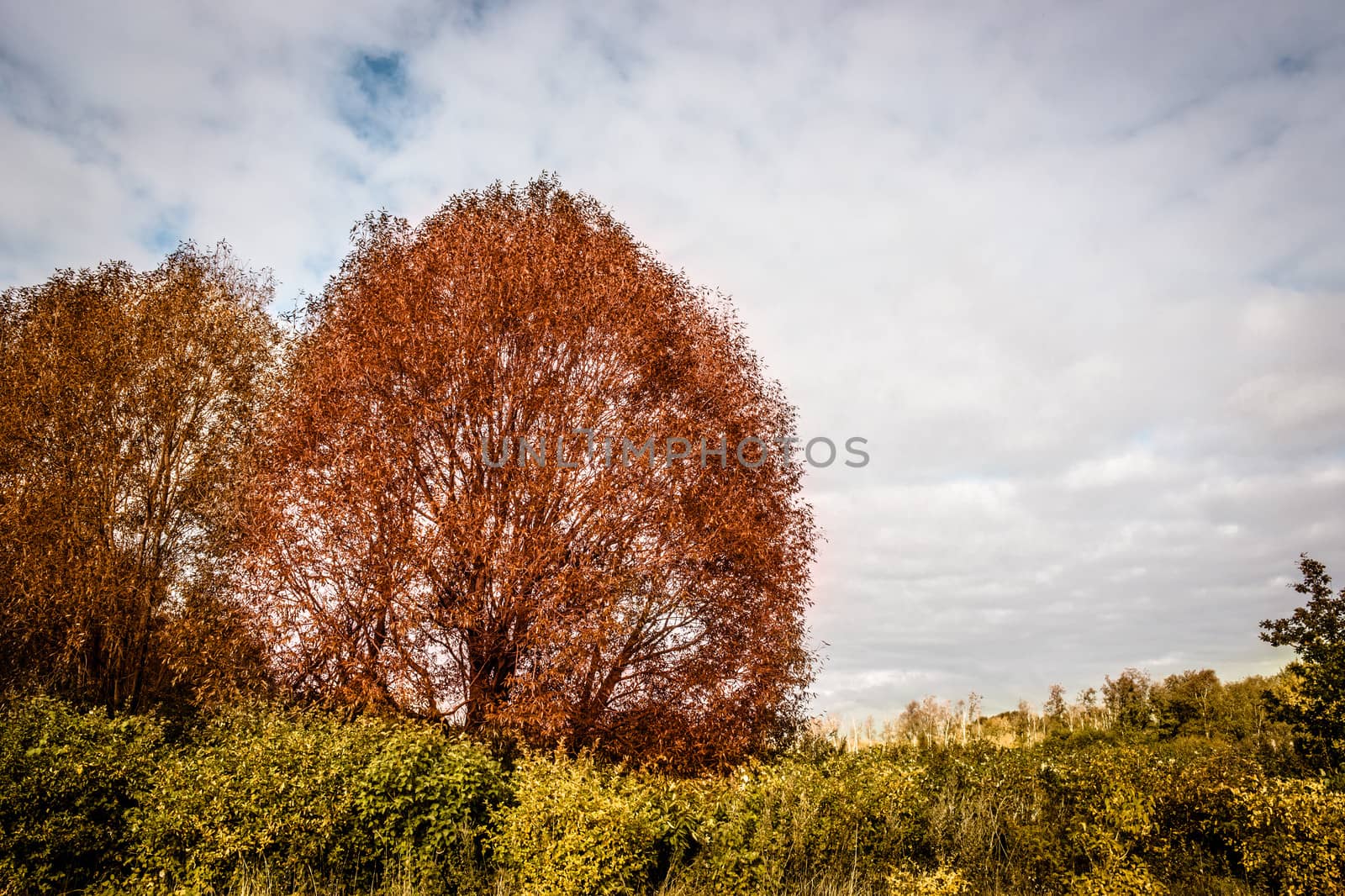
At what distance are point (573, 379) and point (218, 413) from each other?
8094 millimetres

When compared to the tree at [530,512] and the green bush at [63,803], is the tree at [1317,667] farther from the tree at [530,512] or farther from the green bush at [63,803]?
the green bush at [63,803]

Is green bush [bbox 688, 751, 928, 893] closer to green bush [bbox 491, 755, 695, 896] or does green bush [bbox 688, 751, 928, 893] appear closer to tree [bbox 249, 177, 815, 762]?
green bush [bbox 491, 755, 695, 896]

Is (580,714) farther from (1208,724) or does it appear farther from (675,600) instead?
(1208,724)

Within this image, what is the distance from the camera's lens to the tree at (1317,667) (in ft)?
36.7

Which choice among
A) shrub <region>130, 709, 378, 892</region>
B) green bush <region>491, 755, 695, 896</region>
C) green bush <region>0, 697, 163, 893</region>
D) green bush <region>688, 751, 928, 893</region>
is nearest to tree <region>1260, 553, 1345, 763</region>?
green bush <region>688, 751, 928, 893</region>

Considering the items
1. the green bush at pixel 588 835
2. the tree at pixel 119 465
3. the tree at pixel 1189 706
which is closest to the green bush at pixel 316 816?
the green bush at pixel 588 835

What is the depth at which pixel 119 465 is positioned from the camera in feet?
49.0

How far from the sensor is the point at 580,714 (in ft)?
39.2

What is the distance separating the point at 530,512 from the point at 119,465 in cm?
891

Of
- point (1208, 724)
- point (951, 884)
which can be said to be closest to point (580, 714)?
point (951, 884)

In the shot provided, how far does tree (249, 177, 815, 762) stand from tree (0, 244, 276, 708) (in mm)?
3037

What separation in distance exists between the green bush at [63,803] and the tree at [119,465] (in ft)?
12.2

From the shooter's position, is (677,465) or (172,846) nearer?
(172,846)

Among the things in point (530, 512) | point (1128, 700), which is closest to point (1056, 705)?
point (1128, 700)
